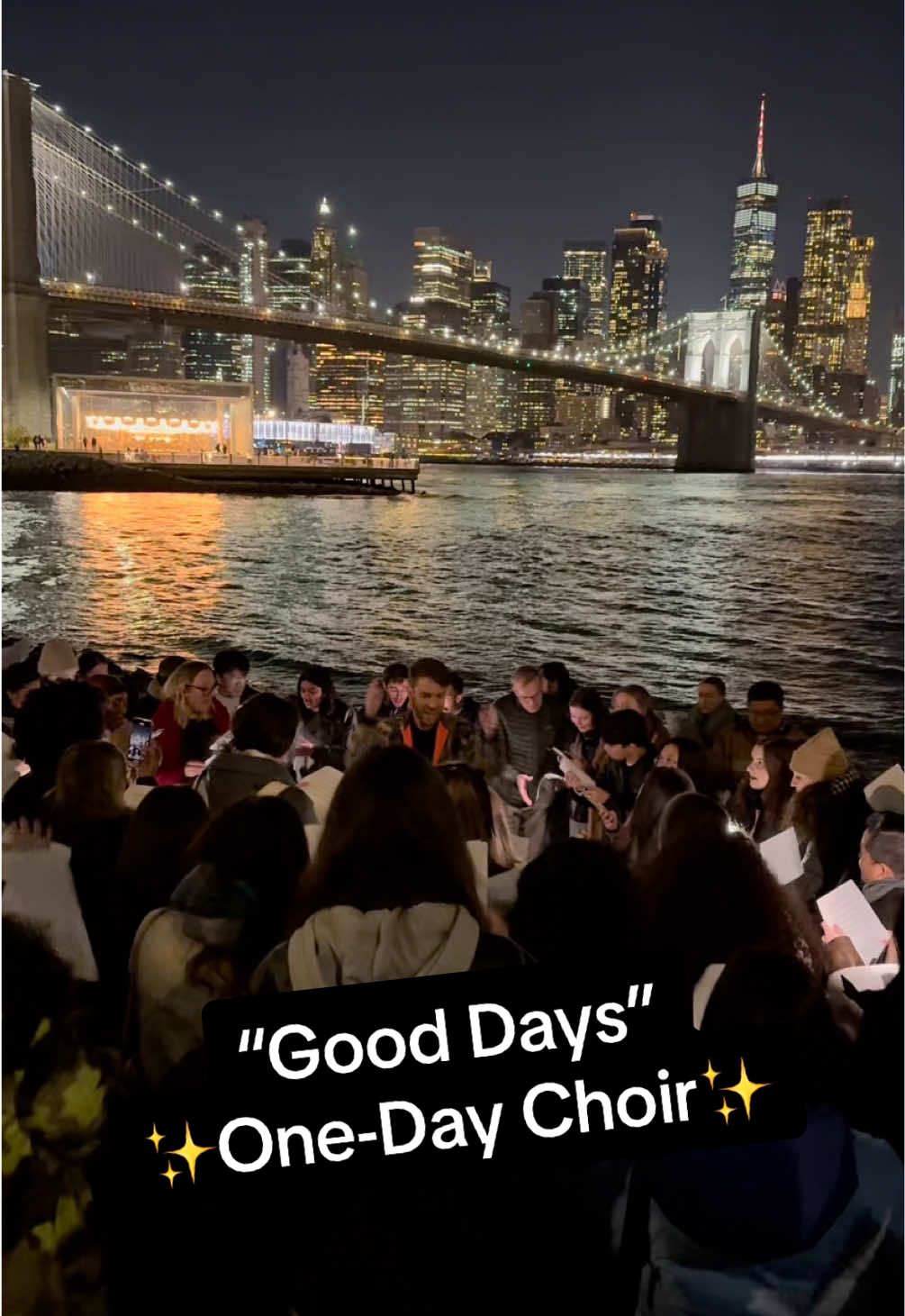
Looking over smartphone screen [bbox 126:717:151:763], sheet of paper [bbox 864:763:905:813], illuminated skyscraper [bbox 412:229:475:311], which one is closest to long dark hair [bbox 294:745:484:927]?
sheet of paper [bbox 864:763:905:813]

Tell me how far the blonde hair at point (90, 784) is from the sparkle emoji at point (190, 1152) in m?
0.50

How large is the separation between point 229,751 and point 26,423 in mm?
7706

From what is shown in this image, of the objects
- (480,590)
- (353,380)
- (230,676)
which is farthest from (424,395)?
(230,676)

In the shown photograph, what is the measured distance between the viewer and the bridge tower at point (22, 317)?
697 centimetres

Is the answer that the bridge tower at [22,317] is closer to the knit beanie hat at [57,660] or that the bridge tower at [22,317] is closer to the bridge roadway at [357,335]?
the bridge roadway at [357,335]

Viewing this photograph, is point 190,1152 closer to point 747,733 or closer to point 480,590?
point 747,733

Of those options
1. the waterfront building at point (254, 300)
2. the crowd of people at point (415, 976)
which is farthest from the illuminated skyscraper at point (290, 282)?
the crowd of people at point (415, 976)

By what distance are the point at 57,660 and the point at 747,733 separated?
174cm

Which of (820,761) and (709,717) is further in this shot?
(709,717)

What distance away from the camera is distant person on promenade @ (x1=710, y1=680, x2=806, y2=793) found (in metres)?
2.19

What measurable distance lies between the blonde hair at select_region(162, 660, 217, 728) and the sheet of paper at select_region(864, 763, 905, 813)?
1.53 meters

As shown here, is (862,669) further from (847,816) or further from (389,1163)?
(389,1163)

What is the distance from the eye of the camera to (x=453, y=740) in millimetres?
2373

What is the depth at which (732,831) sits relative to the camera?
1.29 metres
